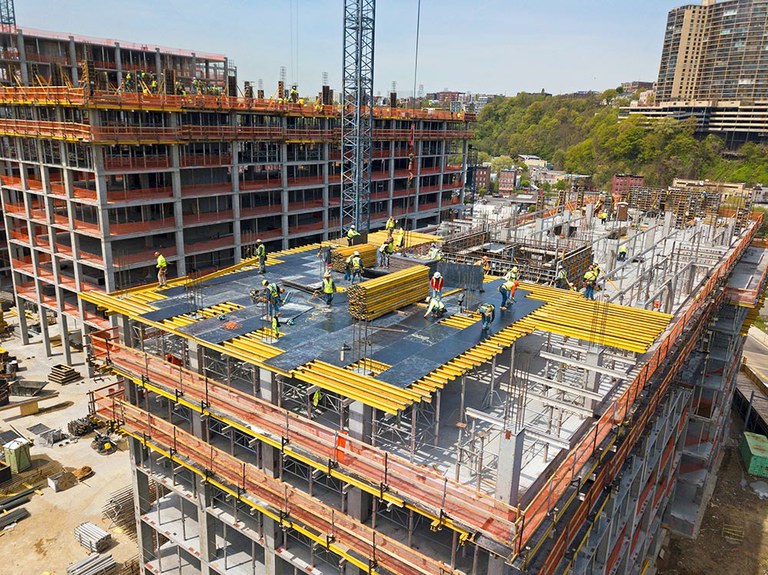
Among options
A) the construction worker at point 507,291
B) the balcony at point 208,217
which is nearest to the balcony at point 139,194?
the balcony at point 208,217

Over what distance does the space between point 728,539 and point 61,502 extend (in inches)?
1702

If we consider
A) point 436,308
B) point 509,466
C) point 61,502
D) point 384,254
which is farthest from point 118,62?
point 509,466

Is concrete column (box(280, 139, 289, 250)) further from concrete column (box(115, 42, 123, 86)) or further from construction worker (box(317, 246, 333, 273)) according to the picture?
concrete column (box(115, 42, 123, 86))

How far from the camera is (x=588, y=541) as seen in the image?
68.4 ft

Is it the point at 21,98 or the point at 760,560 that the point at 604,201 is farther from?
the point at 21,98

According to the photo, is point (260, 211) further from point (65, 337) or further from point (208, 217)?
point (65, 337)

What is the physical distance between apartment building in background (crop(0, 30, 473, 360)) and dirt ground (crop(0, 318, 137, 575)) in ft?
27.5

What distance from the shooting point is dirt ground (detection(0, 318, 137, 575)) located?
30.8 m

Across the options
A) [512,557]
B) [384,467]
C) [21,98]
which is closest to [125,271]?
[21,98]

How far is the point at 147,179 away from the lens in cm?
5034

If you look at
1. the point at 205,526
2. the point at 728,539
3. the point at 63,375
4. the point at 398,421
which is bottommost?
the point at 728,539

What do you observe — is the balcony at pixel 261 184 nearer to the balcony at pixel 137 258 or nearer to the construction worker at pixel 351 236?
the balcony at pixel 137 258

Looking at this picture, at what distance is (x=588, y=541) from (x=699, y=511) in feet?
78.2

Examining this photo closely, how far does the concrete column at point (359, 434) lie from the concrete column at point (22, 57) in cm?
7687
